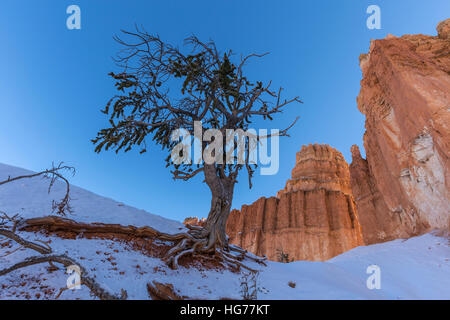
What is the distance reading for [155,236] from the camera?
6.03 metres

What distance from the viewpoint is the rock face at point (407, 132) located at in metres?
10.6

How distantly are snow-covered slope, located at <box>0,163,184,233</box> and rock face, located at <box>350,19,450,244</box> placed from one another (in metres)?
12.9

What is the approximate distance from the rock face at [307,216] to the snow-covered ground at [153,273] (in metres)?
27.2

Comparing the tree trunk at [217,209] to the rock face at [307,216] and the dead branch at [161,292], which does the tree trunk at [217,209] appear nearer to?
the dead branch at [161,292]

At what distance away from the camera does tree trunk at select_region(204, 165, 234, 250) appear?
6.70 meters

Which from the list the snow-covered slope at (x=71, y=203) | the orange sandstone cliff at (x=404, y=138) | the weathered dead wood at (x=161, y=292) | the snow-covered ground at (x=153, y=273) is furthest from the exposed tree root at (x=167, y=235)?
the orange sandstone cliff at (x=404, y=138)

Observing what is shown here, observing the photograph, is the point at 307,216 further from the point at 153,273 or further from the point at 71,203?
the point at 153,273

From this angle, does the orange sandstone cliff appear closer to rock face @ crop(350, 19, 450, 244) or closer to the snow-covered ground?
rock face @ crop(350, 19, 450, 244)

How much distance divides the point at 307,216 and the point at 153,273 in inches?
1568

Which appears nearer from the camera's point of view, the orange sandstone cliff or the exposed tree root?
the exposed tree root

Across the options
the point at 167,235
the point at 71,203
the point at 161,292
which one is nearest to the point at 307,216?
the point at 167,235

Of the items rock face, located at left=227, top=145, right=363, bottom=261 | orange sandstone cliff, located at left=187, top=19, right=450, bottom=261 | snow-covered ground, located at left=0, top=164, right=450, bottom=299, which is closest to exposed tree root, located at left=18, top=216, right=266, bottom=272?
snow-covered ground, located at left=0, top=164, right=450, bottom=299
